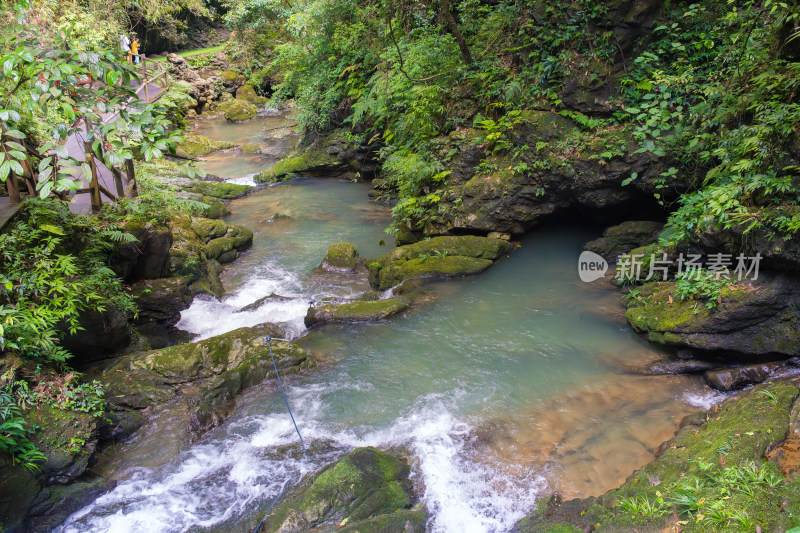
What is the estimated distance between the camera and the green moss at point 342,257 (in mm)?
11391

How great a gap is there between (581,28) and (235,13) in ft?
77.0

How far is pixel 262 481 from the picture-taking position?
216 inches

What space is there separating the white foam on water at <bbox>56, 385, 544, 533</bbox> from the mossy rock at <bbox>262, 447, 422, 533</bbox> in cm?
34

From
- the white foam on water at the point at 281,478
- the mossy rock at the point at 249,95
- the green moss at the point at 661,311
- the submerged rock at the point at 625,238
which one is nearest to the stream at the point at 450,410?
the white foam on water at the point at 281,478

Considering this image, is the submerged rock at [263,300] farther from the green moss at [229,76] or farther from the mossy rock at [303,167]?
the green moss at [229,76]

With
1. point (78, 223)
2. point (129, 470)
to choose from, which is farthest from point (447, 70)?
point (129, 470)

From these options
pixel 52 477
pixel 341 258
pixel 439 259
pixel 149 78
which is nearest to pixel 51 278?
pixel 52 477

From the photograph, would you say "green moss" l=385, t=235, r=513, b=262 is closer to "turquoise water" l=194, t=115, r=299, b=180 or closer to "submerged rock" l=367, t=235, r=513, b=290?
"submerged rock" l=367, t=235, r=513, b=290

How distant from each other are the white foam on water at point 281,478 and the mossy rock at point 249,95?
96.0 ft

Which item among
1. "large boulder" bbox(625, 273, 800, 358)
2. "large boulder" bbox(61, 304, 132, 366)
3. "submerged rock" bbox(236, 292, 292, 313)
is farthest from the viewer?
"submerged rock" bbox(236, 292, 292, 313)

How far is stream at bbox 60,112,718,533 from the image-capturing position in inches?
207

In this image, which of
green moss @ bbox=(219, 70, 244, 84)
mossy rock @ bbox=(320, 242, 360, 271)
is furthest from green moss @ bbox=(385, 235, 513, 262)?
green moss @ bbox=(219, 70, 244, 84)

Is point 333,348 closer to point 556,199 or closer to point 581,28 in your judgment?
point 556,199

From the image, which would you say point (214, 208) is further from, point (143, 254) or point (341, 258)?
point (143, 254)
